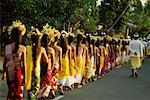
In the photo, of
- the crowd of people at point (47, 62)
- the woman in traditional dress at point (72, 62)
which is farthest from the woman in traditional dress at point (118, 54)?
the woman in traditional dress at point (72, 62)

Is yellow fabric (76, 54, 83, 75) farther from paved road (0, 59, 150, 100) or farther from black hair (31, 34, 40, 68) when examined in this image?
black hair (31, 34, 40, 68)

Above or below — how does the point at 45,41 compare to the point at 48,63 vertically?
above

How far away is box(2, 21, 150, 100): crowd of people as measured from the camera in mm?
10969

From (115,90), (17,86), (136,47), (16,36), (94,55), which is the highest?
(16,36)

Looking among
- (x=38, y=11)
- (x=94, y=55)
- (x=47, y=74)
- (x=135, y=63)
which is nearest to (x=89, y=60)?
(x=94, y=55)

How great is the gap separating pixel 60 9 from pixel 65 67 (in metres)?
7.19

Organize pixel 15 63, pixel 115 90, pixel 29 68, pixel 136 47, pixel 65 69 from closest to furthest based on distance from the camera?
pixel 15 63 < pixel 29 68 < pixel 65 69 < pixel 115 90 < pixel 136 47

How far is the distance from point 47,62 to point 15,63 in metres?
1.84

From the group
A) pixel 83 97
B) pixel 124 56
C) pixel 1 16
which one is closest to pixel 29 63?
pixel 83 97

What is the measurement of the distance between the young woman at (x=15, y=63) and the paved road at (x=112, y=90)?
2464 mm

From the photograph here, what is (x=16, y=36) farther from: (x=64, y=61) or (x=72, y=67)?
(x=72, y=67)

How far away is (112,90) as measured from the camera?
15.6 metres

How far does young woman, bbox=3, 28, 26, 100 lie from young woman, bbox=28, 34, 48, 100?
1.09 meters

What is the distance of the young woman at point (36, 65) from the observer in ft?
39.7
